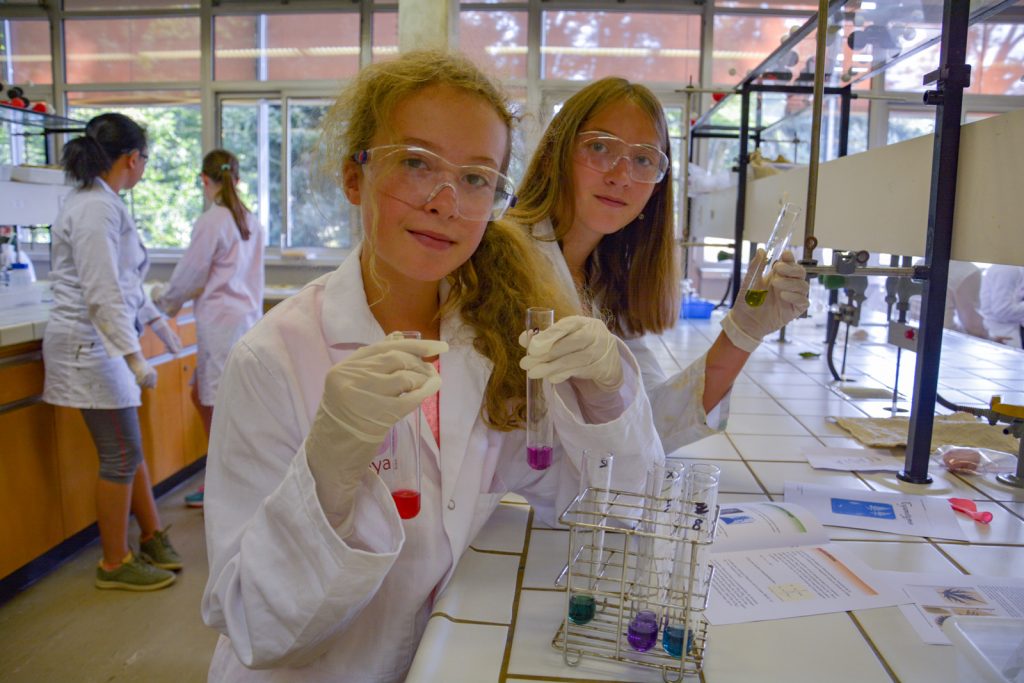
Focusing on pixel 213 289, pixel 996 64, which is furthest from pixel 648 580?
pixel 996 64

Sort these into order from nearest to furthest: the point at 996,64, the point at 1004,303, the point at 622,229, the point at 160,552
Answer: the point at 622,229, the point at 160,552, the point at 1004,303, the point at 996,64

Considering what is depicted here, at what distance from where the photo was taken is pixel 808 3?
271 inches

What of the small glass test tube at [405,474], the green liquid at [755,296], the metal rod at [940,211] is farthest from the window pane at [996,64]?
the small glass test tube at [405,474]

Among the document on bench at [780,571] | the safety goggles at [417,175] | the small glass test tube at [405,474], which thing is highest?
the safety goggles at [417,175]

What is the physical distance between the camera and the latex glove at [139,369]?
2729 mm

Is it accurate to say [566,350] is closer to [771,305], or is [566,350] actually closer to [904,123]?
[771,305]

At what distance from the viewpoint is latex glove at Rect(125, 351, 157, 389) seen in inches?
107

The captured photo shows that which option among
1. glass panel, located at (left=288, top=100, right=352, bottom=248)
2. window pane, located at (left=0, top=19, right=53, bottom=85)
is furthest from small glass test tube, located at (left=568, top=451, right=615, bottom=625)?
window pane, located at (left=0, top=19, right=53, bottom=85)

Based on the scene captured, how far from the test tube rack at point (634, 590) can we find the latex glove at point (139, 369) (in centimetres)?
233

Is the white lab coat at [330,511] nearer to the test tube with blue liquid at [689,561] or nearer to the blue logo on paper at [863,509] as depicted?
the test tube with blue liquid at [689,561]

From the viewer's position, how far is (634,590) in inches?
34.3

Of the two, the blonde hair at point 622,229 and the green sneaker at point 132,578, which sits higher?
the blonde hair at point 622,229

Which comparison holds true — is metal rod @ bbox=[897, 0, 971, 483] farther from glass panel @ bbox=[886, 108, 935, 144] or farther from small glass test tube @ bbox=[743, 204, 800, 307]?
glass panel @ bbox=[886, 108, 935, 144]

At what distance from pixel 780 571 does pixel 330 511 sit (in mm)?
658
